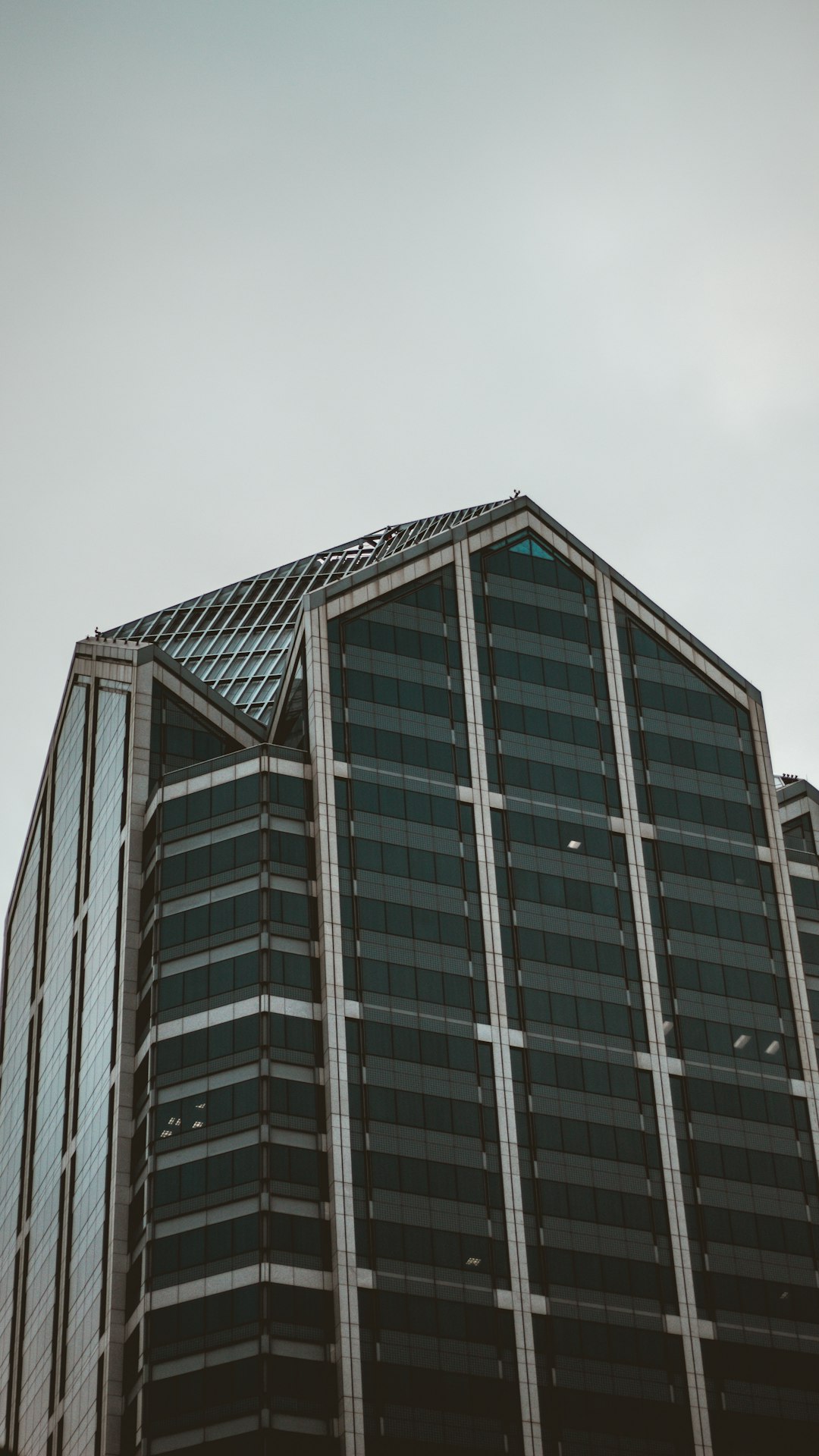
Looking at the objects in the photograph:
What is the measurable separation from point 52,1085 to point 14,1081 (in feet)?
51.5

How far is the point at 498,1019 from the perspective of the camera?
12069 cm

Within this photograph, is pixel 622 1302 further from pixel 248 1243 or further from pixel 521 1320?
pixel 248 1243

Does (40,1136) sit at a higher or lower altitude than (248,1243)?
higher

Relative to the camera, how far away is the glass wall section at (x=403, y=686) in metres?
129

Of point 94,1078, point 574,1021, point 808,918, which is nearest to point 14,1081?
point 94,1078

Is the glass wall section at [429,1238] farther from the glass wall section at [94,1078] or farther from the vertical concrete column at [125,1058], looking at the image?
the glass wall section at [94,1078]

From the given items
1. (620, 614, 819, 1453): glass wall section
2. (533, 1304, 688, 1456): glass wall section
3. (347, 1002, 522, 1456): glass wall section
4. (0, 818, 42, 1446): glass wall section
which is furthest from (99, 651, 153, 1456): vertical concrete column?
(620, 614, 819, 1453): glass wall section

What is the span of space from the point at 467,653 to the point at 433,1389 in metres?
50.2

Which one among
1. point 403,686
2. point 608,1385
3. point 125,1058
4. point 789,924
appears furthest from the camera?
point 789,924

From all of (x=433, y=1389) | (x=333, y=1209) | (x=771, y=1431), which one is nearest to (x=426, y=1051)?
(x=333, y=1209)

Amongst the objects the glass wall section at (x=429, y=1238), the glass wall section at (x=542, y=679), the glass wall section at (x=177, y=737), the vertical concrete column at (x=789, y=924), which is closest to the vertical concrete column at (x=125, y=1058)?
the glass wall section at (x=177, y=737)

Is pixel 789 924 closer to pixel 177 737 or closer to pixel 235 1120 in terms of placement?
pixel 235 1120

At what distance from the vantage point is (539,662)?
449 ft

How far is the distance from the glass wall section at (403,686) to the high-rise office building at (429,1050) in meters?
0.26
